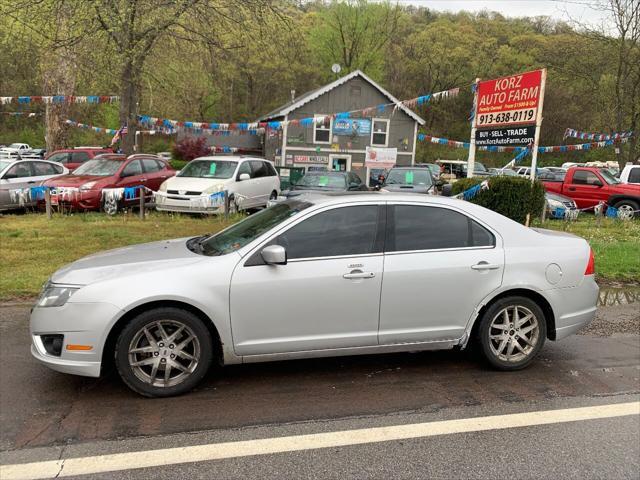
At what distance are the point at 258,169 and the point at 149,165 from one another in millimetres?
3046

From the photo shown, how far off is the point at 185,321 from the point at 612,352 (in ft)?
13.1

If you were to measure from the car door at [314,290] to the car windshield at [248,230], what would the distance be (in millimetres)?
216

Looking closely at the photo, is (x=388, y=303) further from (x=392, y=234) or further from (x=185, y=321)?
(x=185, y=321)

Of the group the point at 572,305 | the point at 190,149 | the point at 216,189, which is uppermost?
the point at 190,149

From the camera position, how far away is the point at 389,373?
14.4 ft

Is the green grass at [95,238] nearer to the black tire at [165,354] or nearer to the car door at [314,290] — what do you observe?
the black tire at [165,354]

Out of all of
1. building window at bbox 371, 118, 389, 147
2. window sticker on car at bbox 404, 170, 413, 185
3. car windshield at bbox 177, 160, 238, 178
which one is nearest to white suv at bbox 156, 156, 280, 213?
car windshield at bbox 177, 160, 238, 178

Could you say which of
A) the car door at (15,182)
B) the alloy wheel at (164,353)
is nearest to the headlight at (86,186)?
the car door at (15,182)

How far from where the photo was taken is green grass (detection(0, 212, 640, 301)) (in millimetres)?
7367

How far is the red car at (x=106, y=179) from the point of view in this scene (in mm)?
12727

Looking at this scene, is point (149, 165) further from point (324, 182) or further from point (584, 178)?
point (584, 178)

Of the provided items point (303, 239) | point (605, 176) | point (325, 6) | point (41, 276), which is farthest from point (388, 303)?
point (325, 6)

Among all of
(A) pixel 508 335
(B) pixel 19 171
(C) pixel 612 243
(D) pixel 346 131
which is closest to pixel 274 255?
(A) pixel 508 335

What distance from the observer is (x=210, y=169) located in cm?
1418
